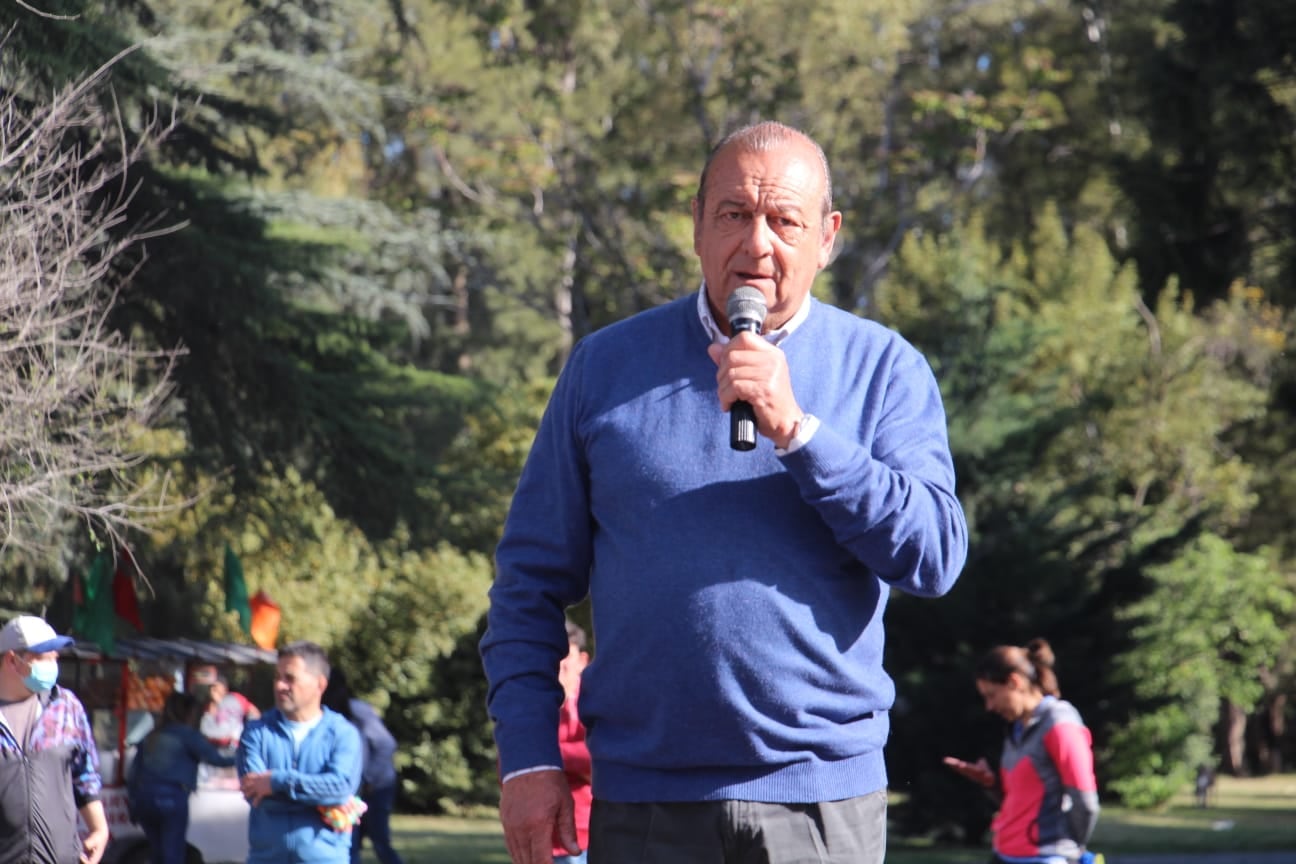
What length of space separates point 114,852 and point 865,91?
18770 millimetres

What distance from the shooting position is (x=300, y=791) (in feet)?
26.2

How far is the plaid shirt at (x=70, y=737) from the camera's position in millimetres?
7625

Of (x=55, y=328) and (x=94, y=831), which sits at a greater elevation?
(x=55, y=328)

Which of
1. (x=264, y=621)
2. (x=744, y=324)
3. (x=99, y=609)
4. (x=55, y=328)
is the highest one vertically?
(x=55, y=328)

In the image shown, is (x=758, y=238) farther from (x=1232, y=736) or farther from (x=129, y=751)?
(x=1232, y=736)

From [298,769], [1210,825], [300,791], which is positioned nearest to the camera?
[300,791]

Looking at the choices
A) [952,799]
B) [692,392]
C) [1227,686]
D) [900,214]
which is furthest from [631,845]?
[1227,686]

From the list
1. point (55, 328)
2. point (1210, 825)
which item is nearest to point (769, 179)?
point (55, 328)

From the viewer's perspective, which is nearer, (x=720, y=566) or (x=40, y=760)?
(x=720, y=566)

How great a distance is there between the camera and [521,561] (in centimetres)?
306

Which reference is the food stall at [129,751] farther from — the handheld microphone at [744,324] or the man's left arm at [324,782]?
the handheld microphone at [744,324]

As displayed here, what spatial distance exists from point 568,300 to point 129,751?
1776 cm

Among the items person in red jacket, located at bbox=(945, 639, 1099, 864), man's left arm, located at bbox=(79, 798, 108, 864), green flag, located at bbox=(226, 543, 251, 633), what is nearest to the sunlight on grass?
green flag, located at bbox=(226, 543, 251, 633)

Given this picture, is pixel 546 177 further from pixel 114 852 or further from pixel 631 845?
pixel 631 845
